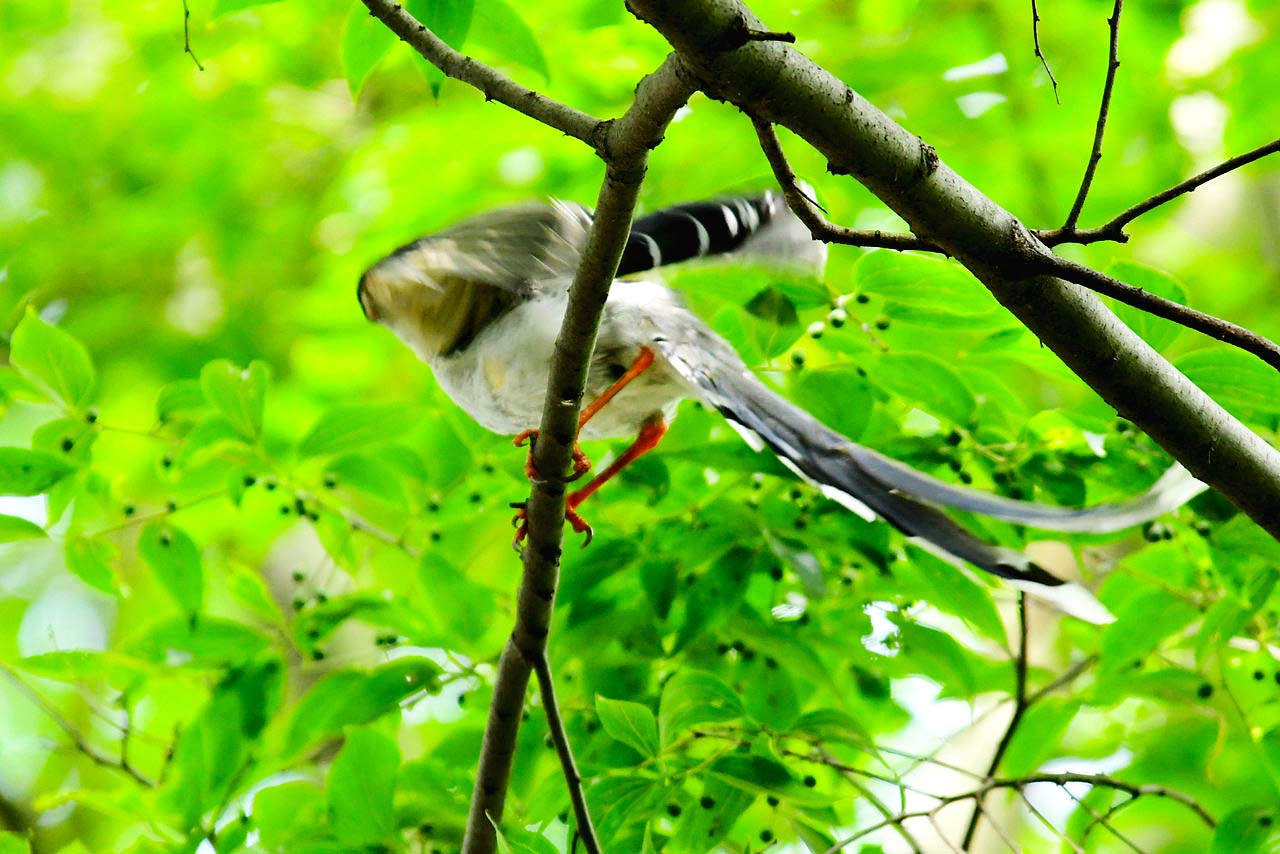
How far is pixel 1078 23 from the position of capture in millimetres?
3596

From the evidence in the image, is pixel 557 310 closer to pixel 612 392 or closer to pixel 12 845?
pixel 612 392

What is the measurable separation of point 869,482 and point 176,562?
4.33 ft

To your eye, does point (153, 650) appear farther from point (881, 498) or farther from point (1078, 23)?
point (1078, 23)

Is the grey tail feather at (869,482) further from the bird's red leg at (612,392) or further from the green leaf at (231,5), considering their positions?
the green leaf at (231,5)

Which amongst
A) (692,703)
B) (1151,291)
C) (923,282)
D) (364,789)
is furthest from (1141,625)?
(364,789)

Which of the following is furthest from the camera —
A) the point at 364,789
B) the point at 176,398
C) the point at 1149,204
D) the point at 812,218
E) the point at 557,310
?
the point at 557,310

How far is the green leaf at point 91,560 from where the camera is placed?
221cm

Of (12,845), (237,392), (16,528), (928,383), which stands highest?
(928,383)

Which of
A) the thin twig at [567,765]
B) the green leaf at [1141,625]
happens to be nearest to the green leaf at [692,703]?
the thin twig at [567,765]

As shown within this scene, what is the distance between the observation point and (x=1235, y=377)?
1913 millimetres

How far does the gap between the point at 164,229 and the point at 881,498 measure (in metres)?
3.26

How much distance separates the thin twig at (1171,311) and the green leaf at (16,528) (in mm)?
1799

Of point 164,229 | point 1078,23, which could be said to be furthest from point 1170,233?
point 164,229

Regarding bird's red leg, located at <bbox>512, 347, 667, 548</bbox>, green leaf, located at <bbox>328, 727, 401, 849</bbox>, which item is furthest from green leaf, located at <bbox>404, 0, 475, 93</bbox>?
green leaf, located at <bbox>328, 727, 401, 849</bbox>
